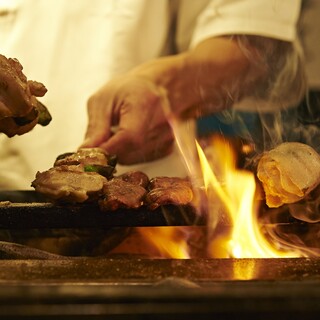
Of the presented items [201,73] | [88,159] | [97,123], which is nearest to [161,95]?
[201,73]

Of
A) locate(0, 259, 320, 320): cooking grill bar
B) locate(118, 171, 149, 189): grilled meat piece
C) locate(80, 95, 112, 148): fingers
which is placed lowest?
locate(80, 95, 112, 148): fingers

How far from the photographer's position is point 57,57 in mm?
4617

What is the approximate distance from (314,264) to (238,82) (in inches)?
122

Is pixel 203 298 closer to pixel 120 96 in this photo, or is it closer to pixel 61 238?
pixel 61 238

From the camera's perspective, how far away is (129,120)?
396 cm

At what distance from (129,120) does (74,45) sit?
1.06m

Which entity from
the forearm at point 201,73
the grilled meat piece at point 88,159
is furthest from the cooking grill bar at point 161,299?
the forearm at point 201,73

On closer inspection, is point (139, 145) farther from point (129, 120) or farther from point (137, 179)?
point (137, 179)

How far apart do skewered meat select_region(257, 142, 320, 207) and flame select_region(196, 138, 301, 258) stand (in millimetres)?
78

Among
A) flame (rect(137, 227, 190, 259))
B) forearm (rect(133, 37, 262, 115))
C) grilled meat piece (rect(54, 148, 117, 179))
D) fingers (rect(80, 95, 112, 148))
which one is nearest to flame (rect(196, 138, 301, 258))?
flame (rect(137, 227, 190, 259))

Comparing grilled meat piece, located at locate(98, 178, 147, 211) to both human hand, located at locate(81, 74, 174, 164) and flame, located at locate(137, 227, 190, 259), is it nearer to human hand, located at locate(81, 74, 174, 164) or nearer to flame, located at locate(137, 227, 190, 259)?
flame, located at locate(137, 227, 190, 259)

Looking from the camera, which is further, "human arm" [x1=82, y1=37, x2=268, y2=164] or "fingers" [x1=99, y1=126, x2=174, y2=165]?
"human arm" [x1=82, y1=37, x2=268, y2=164]

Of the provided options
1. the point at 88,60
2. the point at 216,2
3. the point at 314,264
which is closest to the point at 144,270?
the point at 314,264

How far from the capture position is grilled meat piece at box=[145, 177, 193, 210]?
2.44 metres
